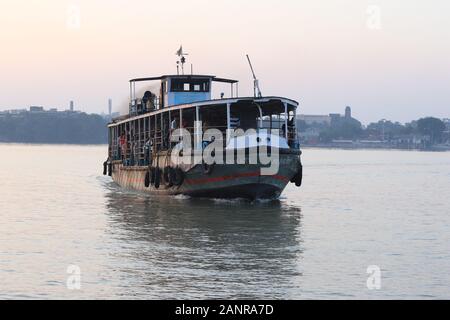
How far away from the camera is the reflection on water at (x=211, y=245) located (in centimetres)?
1891

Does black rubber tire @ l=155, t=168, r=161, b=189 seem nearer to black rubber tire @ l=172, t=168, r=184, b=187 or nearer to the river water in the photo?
the river water

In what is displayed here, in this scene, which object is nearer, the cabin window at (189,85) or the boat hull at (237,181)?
the boat hull at (237,181)

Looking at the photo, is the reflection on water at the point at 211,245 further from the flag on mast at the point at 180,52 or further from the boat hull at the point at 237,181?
the flag on mast at the point at 180,52

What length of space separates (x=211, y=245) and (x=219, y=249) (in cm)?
88

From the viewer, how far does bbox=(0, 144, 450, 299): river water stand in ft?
61.4

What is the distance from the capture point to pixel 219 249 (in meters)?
24.1

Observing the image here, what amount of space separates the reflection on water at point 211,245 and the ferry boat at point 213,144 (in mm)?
935

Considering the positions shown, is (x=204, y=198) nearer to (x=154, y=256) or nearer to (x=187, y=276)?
(x=154, y=256)

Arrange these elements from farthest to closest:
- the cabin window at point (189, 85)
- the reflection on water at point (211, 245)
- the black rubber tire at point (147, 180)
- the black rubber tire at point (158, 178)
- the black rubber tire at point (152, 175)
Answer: the cabin window at point (189, 85)
the black rubber tire at point (147, 180)
the black rubber tire at point (152, 175)
the black rubber tire at point (158, 178)
the reflection on water at point (211, 245)

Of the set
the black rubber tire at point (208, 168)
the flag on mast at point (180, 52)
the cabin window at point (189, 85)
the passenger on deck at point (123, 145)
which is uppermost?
the flag on mast at point (180, 52)

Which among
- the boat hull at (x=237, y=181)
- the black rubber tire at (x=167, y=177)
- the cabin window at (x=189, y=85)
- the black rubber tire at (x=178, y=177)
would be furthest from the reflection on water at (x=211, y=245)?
the cabin window at (x=189, y=85)

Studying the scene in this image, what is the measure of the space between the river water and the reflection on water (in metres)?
0.03
